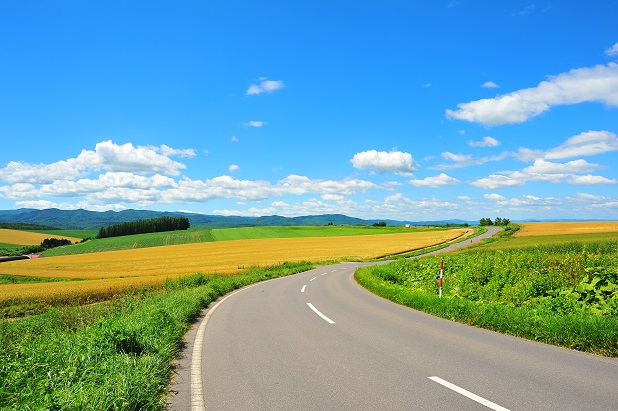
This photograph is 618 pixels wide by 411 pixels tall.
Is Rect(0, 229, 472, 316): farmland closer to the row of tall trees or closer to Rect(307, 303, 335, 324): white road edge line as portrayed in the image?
Rect(307, 303, 335, 324): white road edge line

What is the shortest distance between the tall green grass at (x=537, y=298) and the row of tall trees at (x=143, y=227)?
126983 millimetres

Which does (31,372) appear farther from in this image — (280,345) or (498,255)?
(498,255)

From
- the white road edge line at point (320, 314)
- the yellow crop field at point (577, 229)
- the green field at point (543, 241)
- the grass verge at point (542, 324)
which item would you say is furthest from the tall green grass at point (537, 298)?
the yellow crop field at point (577, 229)

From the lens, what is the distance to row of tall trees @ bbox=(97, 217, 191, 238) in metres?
128

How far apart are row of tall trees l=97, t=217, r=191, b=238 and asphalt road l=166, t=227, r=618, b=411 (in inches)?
5220

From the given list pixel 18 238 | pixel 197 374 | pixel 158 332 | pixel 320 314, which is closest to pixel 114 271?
pixel 320 314

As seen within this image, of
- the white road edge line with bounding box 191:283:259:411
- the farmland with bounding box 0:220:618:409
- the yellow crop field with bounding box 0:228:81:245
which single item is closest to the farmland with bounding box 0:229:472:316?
the farmland with bounding box 0:220:618:409

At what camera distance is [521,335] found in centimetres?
854

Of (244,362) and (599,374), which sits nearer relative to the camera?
(599,374)

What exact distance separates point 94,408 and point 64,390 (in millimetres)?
674

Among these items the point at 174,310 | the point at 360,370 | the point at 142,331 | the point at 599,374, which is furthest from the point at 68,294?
the point at 599,374

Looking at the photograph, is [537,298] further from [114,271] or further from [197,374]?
[114,271]

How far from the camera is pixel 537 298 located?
11.5 metres

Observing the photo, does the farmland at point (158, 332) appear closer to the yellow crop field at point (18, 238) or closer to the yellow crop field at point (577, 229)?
the yellow crop field at point (577, 229)
